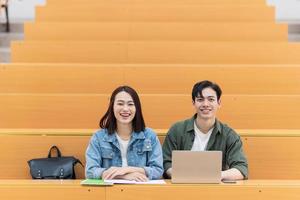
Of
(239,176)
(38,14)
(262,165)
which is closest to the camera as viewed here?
(239,176)

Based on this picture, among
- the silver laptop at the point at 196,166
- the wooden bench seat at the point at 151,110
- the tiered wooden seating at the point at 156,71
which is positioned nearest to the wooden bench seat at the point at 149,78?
the tiered wooden seating at the point at 156,71

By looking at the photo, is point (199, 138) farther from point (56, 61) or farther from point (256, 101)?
point (56, 61)

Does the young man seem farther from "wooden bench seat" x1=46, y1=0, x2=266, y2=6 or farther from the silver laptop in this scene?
"wooden bench seat" x1=46, y1=0, x2=266, y2=6

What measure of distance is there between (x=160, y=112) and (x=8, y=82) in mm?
960

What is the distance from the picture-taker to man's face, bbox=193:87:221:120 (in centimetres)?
229

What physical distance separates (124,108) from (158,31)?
5.48ft

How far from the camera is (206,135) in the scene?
2.38 m

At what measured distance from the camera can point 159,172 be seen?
2.25 meters

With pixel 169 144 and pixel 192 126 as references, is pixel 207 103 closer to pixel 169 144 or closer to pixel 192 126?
pixel 192 126

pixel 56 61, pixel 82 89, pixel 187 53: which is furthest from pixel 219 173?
pixel 56 61

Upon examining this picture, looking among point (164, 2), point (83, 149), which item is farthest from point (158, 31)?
point (83, 149)

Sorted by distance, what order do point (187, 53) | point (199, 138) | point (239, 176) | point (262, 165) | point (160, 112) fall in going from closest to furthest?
point (239, 176) < point (199, 138) < point (262, 165) < point (160, 112) < point (187, 53)

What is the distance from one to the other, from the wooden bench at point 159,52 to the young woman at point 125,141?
1271mm

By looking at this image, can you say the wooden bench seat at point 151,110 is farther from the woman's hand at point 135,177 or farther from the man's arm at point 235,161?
the woman's hand at point 135,177
